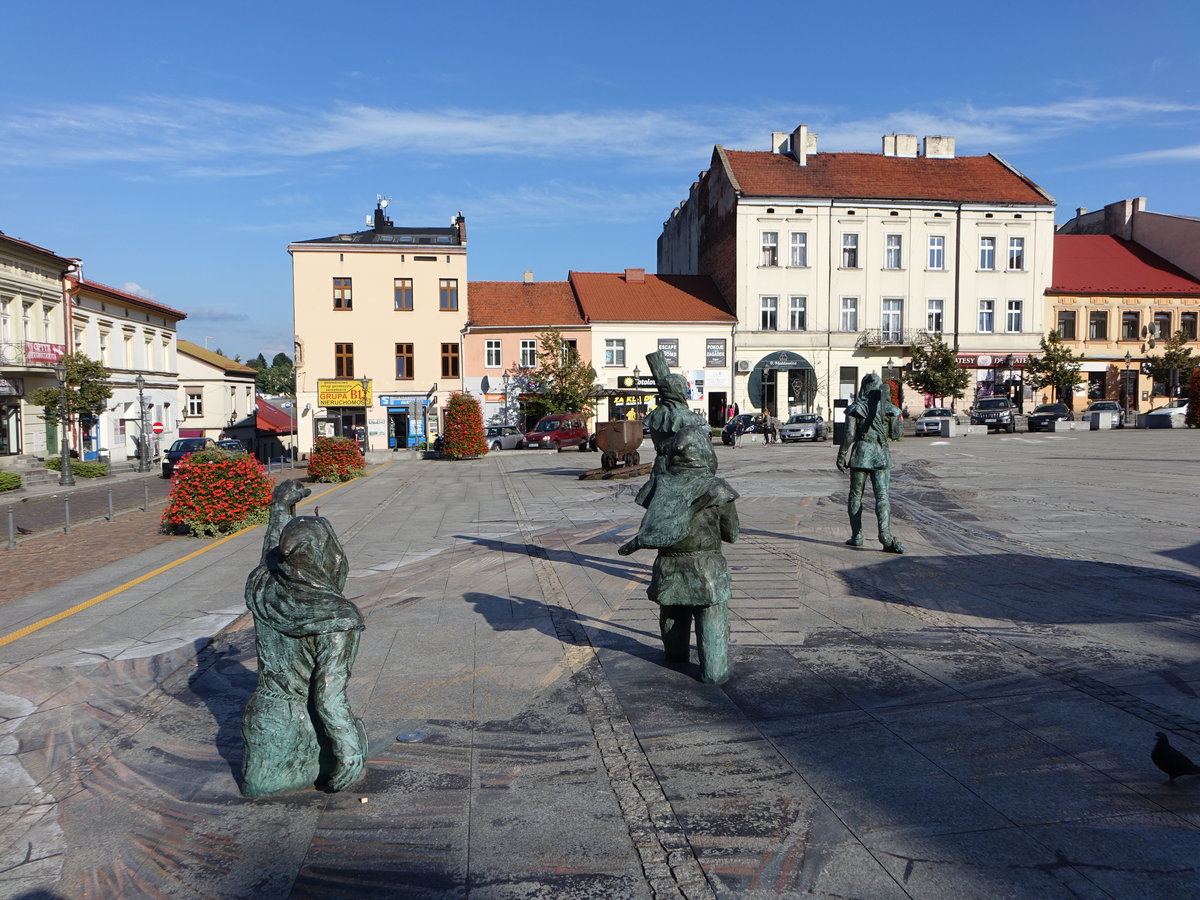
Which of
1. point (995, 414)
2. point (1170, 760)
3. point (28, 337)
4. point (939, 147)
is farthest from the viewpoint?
point (939, 147)

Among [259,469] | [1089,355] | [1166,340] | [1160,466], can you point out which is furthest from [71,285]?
[1166,340]

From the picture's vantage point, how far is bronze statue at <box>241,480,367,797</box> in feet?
12.8

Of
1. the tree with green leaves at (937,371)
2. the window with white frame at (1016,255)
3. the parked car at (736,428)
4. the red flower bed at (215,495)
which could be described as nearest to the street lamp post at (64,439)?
the red flower bed at (215,495)

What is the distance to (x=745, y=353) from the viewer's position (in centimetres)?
4438

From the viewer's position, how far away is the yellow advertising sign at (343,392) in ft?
142

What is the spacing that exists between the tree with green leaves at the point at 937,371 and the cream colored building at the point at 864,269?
0.87m

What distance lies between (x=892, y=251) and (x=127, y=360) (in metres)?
38.8

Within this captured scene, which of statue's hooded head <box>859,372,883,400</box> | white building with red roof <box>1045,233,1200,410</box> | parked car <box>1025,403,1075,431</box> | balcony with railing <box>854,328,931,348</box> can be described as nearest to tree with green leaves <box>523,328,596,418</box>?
balcony with railing <box>854,328,931,348</box>

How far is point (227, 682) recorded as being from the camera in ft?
19.1

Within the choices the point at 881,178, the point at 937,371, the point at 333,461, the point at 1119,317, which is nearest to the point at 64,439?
the point at 333,461

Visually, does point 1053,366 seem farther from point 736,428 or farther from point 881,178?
point 736,428

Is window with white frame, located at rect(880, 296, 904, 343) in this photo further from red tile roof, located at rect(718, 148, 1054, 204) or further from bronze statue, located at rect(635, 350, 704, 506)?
bronze statue, located at rect(635, 350, 704, 506)

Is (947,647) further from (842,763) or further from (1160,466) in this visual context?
(1160,466)

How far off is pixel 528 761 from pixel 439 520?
32.8 feet
